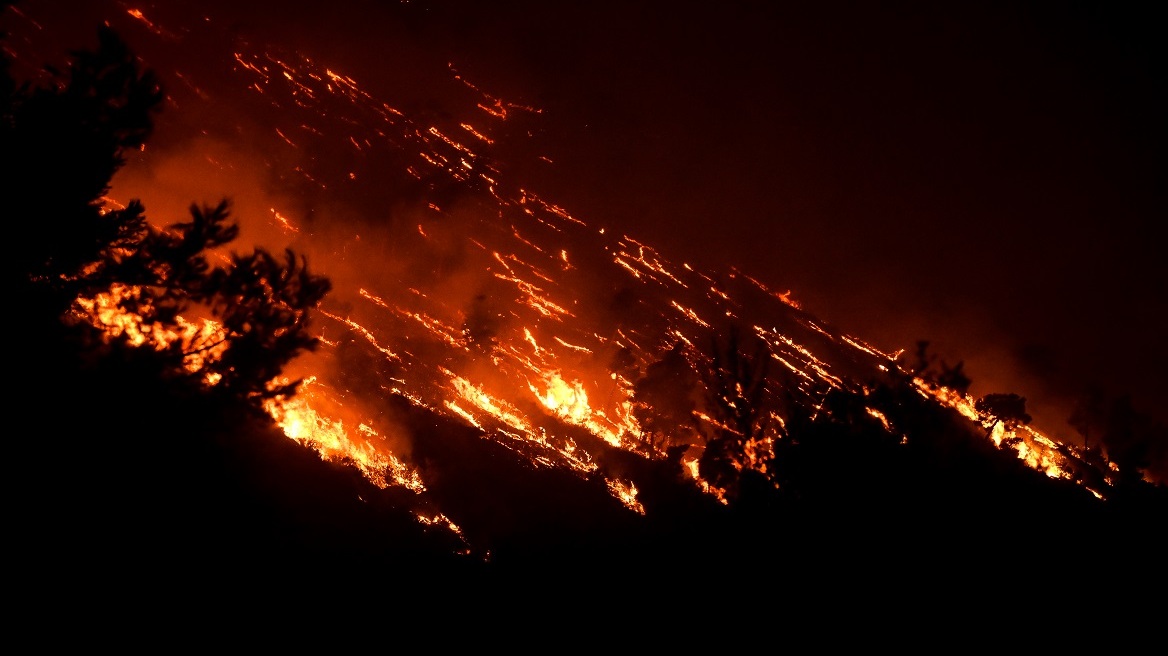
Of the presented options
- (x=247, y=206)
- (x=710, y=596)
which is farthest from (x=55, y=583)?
(x=247, y=206)

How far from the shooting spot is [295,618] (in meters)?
9.24

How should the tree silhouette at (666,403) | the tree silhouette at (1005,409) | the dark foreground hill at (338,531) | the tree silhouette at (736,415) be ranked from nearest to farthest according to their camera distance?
the dark foreground hill at (338,531)
the tree silhouette at (736,415)
the tree silhouette at (666,403)
the tree silhouette at (1005,409)

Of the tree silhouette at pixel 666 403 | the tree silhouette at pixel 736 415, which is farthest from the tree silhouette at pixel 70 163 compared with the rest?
the tree silhouette at pixel 666 403

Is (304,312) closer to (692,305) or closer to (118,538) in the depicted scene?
(118,538)

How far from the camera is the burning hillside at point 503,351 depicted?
992 cm

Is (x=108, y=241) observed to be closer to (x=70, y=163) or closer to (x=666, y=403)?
(x=70, y=163)

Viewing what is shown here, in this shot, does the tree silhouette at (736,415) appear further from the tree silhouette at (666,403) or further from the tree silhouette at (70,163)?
the tree silhouette at (666,403)

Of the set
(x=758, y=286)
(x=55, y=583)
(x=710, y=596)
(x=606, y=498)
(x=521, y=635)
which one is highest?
(x=758, y=286)

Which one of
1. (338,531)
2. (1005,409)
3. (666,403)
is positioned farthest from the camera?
(1005,409)

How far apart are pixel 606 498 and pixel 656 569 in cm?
514

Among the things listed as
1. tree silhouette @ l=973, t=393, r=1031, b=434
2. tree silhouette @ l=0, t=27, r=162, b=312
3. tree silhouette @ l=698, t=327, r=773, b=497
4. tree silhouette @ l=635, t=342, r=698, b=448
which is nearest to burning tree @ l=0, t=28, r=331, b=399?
tree silhouette @ l=0, t=27, r=162, b=312

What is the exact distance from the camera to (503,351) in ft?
84.5

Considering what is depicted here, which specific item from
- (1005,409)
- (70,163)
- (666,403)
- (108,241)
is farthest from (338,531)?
(1005,409)

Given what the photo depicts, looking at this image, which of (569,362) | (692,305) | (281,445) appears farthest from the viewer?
(692,305)
